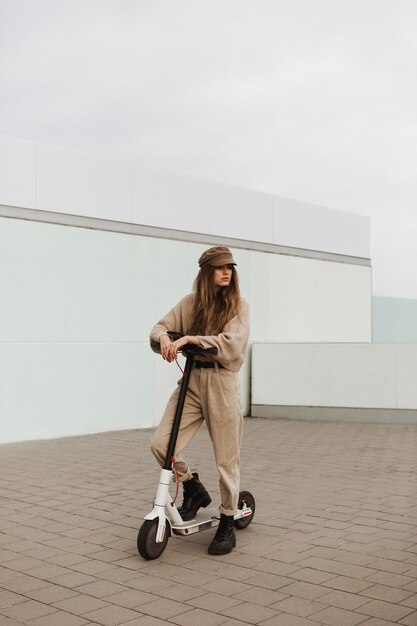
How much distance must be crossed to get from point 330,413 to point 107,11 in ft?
20.6

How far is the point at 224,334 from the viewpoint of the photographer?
461 centimetres

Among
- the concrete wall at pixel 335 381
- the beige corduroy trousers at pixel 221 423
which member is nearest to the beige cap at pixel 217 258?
the beige corduroy trousers at pixel 221 423

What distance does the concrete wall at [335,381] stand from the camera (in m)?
11.5

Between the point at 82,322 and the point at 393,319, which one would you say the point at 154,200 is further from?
the point at 393,319

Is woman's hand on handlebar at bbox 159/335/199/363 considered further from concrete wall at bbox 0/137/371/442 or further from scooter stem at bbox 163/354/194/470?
concrete wall at bbox 0/137/371/442

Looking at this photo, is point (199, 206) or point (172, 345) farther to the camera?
point (199, 206)

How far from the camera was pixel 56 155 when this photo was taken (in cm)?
1016

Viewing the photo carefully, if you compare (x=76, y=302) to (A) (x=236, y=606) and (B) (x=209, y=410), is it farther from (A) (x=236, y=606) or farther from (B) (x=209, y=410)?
(A) (x=236, y=606)

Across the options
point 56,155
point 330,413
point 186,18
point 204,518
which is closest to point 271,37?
point 186,18

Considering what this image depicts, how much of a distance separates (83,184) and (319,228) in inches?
218

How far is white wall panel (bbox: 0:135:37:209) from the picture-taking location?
31.4 feet

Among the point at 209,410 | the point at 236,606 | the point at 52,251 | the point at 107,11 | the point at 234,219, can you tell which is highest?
the point at 107,11

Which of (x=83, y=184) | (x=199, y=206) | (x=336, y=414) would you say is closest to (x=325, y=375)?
(x=336, y=414)

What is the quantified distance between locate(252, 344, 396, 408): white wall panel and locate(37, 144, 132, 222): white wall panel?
3.23 metres
